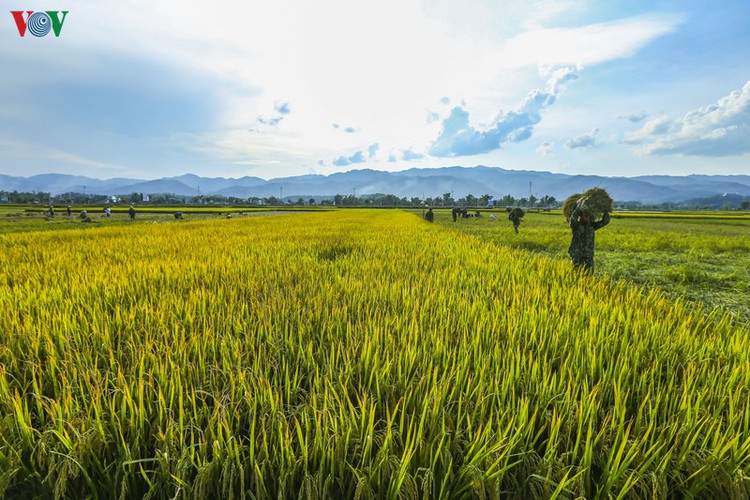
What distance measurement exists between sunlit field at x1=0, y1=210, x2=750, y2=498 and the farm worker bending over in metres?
2.55

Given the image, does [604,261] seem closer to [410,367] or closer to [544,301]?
[544,301]

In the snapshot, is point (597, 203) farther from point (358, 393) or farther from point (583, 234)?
point (358, 393)

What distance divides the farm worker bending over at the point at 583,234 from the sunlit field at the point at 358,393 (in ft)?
8.38

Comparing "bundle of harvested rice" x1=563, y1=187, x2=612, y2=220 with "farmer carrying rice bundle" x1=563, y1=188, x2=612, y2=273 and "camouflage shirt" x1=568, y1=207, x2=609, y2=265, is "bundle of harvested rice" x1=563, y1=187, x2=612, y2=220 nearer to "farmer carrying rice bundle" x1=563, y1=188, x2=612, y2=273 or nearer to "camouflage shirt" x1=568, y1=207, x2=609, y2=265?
"farmer carrying rice bundle" x1=563, y1=188, x2=612, y2=273

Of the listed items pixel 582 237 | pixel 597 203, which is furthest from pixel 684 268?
pixel 597 203

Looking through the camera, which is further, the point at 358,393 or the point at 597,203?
the point at 597,203

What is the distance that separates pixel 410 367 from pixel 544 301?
84.2 inches

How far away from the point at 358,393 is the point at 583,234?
→ 260 inches

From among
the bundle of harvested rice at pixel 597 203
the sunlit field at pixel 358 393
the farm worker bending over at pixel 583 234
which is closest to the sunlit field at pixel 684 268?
the farm worker bending over at pixel 583 234

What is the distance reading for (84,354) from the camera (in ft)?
6.15

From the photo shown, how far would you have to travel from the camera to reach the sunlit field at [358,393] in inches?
43.1

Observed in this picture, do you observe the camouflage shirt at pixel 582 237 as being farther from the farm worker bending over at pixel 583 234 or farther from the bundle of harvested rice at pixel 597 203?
the bundle of harvested rice at pixel 597 203

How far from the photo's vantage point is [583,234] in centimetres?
632

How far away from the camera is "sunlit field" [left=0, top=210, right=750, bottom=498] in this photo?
1.10 m
